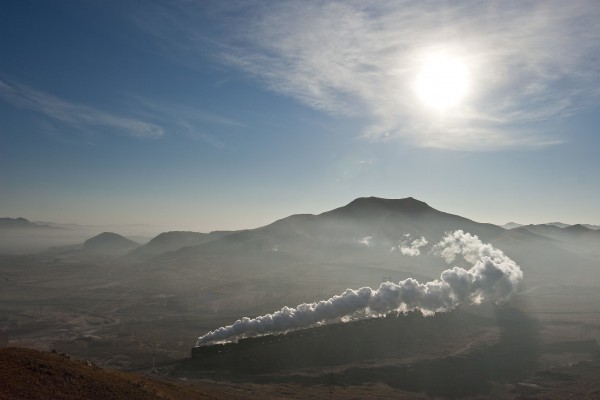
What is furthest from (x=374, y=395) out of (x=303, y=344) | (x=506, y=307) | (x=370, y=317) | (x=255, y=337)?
(x=506, y=307)

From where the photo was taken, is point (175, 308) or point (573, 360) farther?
point (175, 308)

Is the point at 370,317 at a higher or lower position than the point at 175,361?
higher

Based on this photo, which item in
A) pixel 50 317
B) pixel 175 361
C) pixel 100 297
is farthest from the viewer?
pixel 100 297

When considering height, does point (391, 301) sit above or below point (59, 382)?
above

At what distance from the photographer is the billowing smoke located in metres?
94.9

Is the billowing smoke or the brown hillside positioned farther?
the billowing smoke

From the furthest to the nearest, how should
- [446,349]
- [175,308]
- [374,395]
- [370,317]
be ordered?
[175,308] → [370,317] → [446,349] → [374,395]

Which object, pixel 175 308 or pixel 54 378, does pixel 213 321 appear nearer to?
pixel 175 308

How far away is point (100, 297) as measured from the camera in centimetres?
18350

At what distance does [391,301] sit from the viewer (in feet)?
370

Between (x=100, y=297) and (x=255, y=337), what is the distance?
119 m

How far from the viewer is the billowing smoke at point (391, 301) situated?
311 feet

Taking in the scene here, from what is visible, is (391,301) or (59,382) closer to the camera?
(59,382)

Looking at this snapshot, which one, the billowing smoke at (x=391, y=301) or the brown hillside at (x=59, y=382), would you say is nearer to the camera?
the brown hillside at (x=59, y=382)
